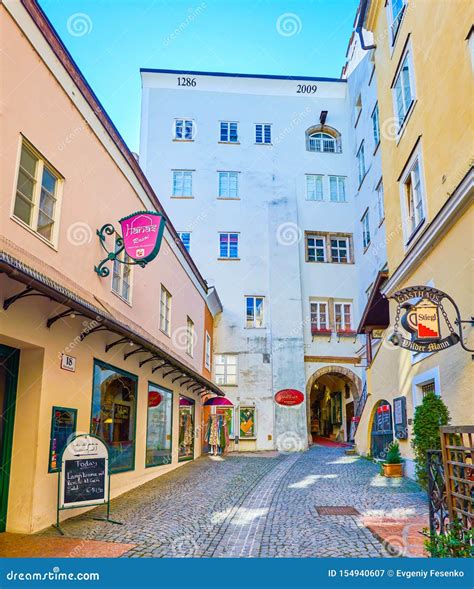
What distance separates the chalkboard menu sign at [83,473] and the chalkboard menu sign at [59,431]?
27 centimetres

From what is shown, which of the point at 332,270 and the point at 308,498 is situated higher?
the point at 332,270

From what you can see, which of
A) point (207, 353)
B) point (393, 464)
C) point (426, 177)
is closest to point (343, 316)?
point (207, 353)

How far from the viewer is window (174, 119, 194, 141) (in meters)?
26.5

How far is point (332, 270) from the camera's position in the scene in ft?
82.6

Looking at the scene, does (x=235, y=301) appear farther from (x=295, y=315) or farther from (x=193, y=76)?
(x=193, y=76)

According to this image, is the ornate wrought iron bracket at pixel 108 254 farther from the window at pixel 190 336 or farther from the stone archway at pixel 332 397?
the stone archway at pixel 332 397

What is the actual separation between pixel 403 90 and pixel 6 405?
35.8ft

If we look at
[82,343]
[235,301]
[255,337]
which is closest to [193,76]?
[235,301]

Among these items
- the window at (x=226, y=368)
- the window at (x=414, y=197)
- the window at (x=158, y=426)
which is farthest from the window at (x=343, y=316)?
the window at (x=414, y=197)

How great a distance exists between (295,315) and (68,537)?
1832 centimetres

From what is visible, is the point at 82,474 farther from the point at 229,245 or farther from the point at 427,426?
the point at 229,245

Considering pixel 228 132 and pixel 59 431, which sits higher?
pixel 228 132

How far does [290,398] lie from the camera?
2284 cm

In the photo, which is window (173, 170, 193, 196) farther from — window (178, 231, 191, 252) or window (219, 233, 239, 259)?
window (219, 233, 239, 259)
